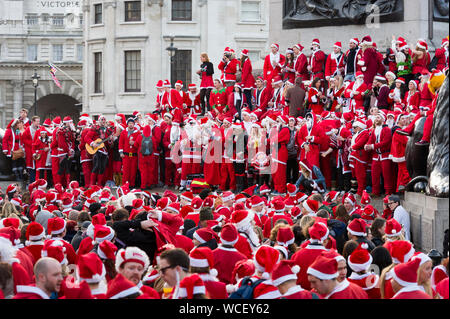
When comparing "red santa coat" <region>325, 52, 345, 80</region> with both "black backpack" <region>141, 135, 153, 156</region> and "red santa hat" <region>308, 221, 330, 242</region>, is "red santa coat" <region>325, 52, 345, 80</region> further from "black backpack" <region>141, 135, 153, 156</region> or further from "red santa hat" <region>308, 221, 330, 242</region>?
"red santa hat" <region>308, 221, 330, 242</region>

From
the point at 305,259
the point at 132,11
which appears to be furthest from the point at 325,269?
the point at 132,11

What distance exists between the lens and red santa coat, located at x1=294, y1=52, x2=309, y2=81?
75.7ft

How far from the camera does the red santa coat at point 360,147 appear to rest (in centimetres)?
1778

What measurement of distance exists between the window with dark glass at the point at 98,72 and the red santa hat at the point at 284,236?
4218 centimetres

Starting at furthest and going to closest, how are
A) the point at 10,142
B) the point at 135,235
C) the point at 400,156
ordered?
the point at 10,142 → the point at 400,156 → the point at 135,235

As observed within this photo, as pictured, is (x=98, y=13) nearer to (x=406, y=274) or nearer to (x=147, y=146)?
(x=147, y=146)

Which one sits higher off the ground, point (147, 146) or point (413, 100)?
point (413, 100)

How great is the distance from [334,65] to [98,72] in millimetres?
30378

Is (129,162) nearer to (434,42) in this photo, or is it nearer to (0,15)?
(434,42)

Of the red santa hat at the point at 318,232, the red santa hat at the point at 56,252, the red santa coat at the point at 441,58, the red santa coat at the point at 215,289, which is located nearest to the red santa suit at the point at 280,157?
the red santa coat at the point at 441,58

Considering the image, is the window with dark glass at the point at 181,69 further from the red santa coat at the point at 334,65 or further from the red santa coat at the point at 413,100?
the red santa coat at the point at 413,100

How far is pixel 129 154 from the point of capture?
22.4 meters

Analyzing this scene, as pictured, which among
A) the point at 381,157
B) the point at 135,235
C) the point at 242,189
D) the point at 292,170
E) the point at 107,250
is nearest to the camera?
the point at 107,250
